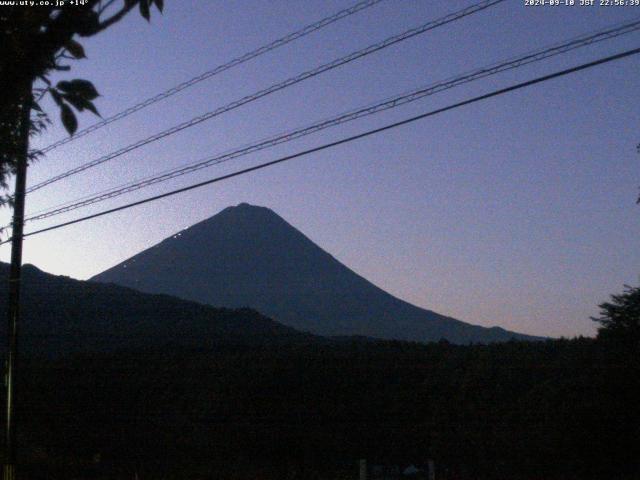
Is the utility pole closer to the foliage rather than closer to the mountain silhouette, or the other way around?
the foliage

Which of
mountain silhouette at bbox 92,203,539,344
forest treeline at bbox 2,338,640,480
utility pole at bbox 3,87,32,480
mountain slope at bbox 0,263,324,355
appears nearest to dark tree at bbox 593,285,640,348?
forest treeline at bbox 2,338,640,480

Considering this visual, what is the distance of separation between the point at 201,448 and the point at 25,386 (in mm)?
9100

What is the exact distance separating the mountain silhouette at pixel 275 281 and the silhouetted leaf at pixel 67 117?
93.3 m

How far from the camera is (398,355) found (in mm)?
28703

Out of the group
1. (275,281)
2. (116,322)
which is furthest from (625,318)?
(275,281)

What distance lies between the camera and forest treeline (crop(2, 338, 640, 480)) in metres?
19.1

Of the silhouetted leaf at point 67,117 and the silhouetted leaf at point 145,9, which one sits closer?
the silhouetted leaf at point 145,9

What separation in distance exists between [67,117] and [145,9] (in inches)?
29.1

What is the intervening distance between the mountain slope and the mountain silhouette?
146ft

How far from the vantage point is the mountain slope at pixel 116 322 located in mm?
46375

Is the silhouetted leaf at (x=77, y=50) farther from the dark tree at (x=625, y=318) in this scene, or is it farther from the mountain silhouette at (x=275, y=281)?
the mountain silhouette at (x=275, y=281)

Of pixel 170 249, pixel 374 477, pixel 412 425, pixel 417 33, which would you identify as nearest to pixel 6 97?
pixel 417 33

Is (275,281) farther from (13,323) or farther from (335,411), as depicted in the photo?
(13,323)

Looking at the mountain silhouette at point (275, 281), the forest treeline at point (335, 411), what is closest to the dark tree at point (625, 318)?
the forest treeline at point (335, 411)
